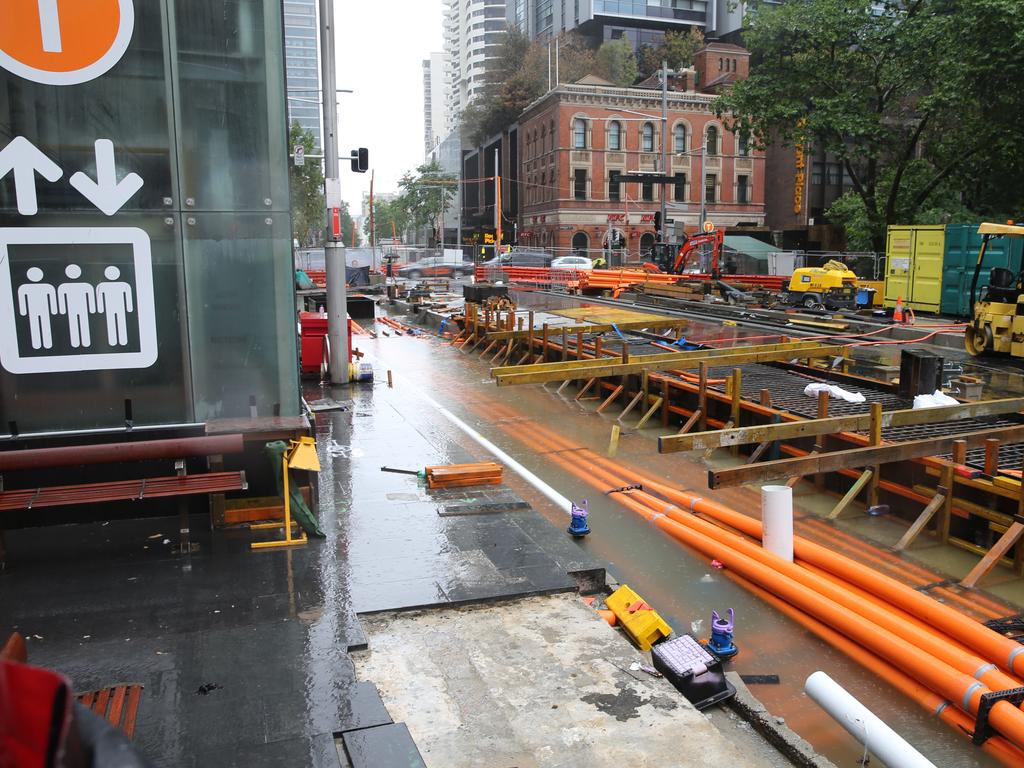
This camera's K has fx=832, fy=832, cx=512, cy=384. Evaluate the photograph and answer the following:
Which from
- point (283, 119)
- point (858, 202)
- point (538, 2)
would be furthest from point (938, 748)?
point (538, 2)

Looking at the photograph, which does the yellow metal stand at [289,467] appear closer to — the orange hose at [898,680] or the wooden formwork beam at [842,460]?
the wooden formwork beam at [842,460]

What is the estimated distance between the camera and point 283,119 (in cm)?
650

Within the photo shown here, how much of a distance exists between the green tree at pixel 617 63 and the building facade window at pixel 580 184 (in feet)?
67.4

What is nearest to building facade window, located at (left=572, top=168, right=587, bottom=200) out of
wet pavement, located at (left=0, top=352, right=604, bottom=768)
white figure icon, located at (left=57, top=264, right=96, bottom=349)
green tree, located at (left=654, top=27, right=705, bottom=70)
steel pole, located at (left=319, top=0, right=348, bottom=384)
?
green tree, located at (left=654, top=27, right=705, bottom=70)

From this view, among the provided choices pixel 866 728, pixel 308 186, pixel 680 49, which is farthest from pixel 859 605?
pixel 680 49

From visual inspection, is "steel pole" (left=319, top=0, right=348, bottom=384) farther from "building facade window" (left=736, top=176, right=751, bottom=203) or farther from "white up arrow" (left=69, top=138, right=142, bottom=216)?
"building facade window" (left=736, top=176, right=751, bottom=203)

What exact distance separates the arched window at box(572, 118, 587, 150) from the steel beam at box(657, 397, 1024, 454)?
201 feet

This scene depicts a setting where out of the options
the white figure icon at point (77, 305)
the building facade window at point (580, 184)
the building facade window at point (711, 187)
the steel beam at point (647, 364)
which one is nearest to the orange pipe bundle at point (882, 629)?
the steel beam at point (647, 364)

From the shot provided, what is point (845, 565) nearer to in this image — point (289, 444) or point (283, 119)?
point (289, 444)

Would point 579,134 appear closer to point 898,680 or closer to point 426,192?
point 426,192

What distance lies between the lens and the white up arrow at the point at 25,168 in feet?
19.4

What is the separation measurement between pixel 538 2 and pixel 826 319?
344ft

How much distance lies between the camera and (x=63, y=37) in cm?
593

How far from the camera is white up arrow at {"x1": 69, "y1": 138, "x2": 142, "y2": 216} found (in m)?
6.09
